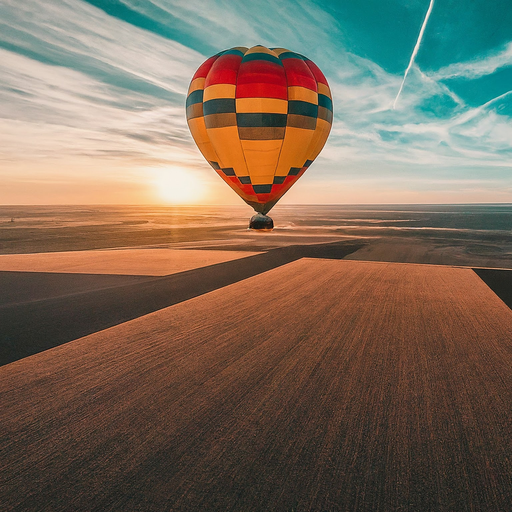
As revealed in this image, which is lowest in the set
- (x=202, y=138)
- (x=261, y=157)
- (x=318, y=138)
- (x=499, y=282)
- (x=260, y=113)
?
(x=499, y=282)

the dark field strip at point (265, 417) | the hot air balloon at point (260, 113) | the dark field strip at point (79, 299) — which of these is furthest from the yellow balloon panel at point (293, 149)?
the dark field strip at point (265, 417)

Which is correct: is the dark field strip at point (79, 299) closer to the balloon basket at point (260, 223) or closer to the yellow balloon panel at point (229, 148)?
the yellow balloon panel at point (229, 148)

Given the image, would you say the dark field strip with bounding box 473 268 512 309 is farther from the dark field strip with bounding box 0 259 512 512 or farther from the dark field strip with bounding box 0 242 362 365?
the dark field strip with bounding box 0 242 362 365

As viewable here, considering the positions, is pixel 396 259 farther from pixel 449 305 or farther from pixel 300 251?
pixel 449 305

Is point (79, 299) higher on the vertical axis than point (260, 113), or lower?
lower

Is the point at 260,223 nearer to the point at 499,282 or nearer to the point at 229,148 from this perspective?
the point at 229,148

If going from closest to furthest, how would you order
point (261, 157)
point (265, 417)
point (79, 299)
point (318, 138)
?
point (265, 417), point (79, 299), point (261, 157), point (318, 138)

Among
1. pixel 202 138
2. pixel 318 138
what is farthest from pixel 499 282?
pixel 202 138

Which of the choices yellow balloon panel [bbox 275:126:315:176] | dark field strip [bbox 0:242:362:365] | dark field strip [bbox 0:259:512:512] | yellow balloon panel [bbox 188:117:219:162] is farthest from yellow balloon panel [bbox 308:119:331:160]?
dark field strip [bbox 0:259:512:512]
